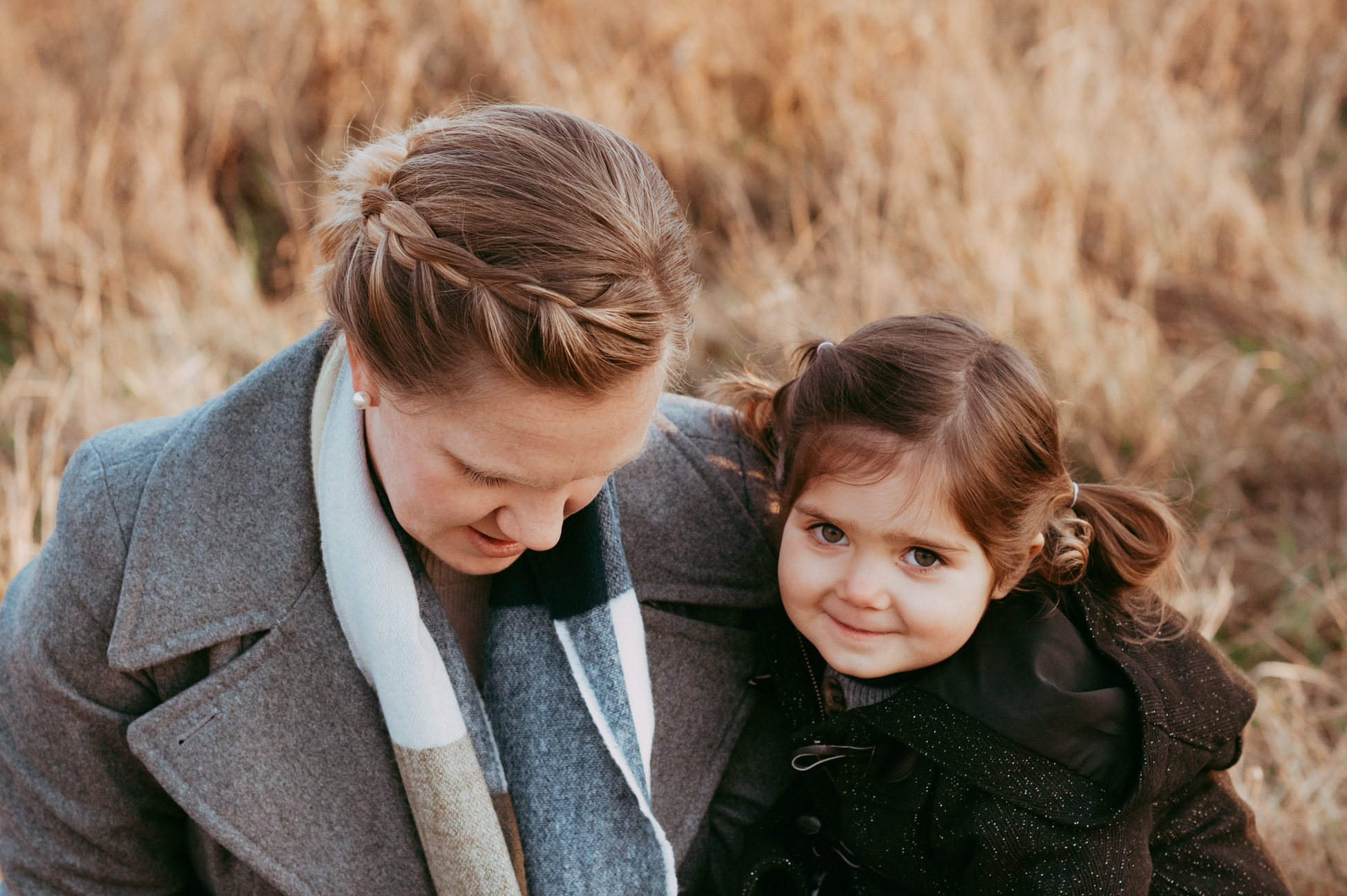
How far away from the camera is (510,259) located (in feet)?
4.22

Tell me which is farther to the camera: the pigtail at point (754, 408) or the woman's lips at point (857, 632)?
the pigtail at point (754, 408)

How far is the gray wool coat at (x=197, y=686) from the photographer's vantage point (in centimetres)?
155

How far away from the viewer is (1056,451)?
5.72ft

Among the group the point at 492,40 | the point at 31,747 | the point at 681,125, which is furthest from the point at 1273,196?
the point at 31,747

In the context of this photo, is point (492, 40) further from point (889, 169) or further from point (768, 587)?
point (768, 587)

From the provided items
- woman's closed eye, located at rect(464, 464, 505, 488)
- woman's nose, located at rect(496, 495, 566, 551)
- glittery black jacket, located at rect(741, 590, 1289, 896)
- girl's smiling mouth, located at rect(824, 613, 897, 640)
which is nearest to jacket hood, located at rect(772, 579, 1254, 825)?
glittery black jacket, located at rect(741, 590, 1289, 896)

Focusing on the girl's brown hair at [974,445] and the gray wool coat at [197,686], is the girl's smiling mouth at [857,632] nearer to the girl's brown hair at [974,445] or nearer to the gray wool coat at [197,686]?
the girl's brown hair at [974,445]

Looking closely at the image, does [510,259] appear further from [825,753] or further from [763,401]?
[825,753]

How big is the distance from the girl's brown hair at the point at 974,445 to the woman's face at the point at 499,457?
0.36 meters

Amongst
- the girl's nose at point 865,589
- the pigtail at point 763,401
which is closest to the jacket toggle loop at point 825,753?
the girl's nose at point 865,589

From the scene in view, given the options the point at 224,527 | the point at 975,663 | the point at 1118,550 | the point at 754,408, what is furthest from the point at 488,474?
the point at 1118,550

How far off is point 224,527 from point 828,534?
0.91 meters

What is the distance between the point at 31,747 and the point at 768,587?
46.1 inches

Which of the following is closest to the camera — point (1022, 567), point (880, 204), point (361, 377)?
point (361, 377)
